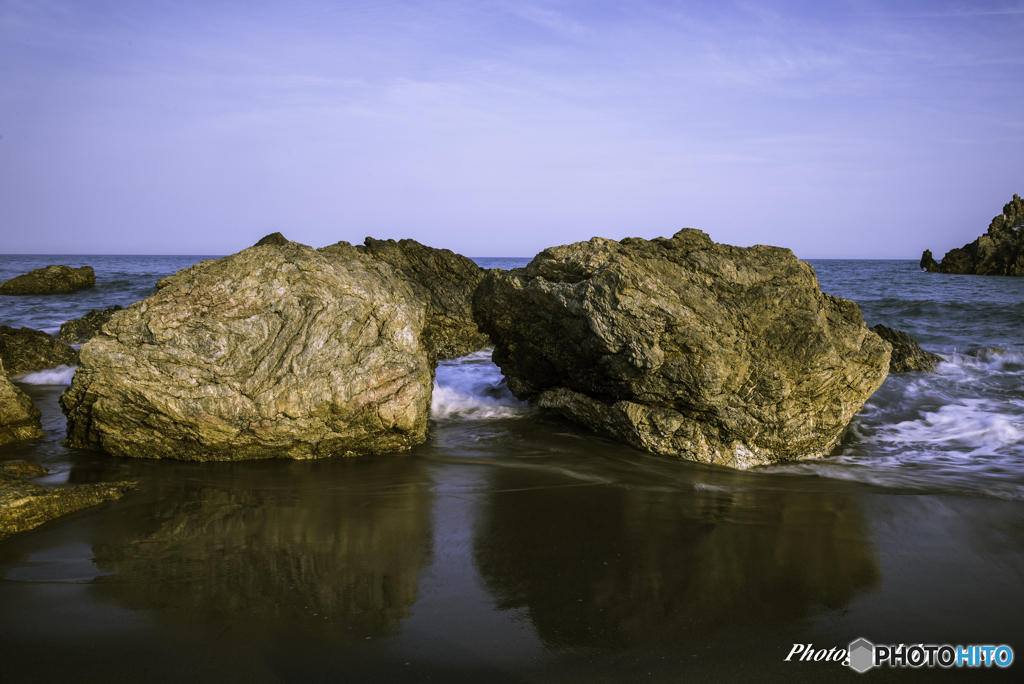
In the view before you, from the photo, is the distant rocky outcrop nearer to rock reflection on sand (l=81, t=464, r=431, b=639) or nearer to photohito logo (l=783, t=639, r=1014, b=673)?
photohito logo (l=783, t=639, r=1014, b=673)

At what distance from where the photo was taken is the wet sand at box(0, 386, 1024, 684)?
8.90 feet

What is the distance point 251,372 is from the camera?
205 inches

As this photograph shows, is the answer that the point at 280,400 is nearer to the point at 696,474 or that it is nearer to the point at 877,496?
the point at 696,474

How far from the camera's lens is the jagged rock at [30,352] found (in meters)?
8.49

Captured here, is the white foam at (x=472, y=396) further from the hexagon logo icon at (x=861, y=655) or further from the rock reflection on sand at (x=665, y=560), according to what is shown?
the hexagon logo icon at (x=861, y=655)

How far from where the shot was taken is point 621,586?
11.0ft

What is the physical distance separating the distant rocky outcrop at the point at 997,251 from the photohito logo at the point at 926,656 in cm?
5350

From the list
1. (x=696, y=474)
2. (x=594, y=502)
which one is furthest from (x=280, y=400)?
(x=696, y=474)

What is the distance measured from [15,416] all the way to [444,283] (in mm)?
7313

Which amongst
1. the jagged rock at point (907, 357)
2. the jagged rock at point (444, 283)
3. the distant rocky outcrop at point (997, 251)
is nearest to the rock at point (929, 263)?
the distant rocky outcrop at point (997, 251)

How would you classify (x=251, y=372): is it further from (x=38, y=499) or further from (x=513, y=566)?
(x=513, y=566)

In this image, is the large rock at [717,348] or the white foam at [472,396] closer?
the large rock at [717,348]

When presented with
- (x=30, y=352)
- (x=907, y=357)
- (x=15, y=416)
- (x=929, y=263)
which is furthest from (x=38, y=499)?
(x=929, y=263)

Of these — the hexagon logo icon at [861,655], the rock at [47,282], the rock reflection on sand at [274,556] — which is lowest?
the hexagon logo icon at [861,655]
